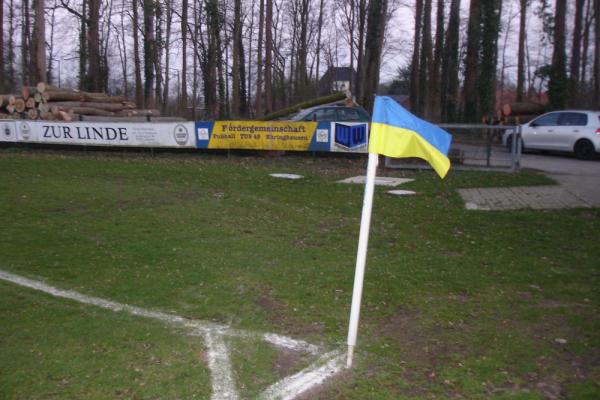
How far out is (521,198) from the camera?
39.5 ft

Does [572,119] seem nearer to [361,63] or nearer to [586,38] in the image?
[361,63]

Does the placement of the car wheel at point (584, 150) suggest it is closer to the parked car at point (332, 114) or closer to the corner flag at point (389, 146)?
the parked car at point (332, 114)

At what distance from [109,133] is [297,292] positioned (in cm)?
1485

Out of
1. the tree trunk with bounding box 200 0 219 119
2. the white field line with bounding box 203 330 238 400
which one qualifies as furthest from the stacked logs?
the white field line with bounding box 203 330 238 400

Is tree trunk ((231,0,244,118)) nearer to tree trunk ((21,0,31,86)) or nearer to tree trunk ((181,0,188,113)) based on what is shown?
tree trunk ((181,0,188,113))

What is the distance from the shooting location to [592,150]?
18922mm

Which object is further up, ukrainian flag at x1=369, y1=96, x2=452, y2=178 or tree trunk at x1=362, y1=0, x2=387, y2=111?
tree trunk at x1=362, y1=0, x2=387, y2=111

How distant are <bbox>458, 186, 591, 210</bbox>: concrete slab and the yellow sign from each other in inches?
236

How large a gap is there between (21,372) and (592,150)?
18682 millimetres

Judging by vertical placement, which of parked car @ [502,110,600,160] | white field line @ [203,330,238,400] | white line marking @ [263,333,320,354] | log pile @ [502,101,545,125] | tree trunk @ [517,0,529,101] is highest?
tree trunk @ [517,0,529,101]

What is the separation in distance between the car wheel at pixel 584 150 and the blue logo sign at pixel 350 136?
743 centimetres

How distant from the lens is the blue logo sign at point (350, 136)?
17047 millimetres

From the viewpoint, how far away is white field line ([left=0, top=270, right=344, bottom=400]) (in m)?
4.09

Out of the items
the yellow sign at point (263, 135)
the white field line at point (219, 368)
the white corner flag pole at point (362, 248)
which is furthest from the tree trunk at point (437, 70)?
the white field line at point (219, 368)
